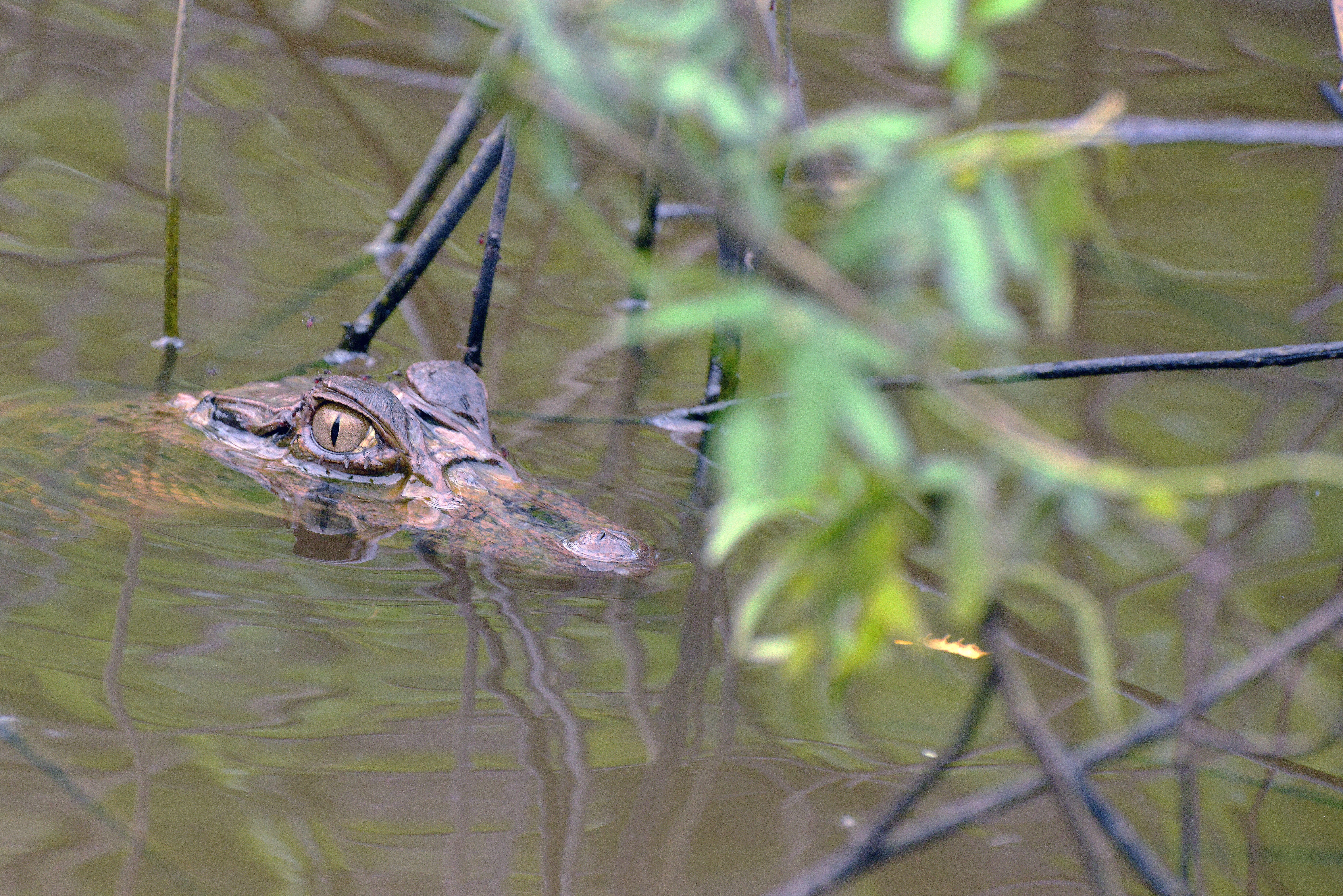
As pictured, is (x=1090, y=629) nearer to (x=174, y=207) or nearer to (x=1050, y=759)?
(x=1050, y=759)

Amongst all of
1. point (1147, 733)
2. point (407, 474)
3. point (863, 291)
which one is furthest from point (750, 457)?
point (407, 474)

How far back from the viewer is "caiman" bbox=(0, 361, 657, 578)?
304cm

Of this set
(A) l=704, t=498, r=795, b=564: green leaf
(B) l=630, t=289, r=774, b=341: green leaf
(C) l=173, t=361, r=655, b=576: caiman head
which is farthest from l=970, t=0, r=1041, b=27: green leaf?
(C) l=173, t=361, r=655, b=576: caiman head

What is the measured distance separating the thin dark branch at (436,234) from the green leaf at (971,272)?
3003mm

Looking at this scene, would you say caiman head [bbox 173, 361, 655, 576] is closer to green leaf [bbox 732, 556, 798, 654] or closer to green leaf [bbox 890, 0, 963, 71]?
green leaf [bbox 732, 556, 798, 654]

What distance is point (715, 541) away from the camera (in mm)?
1070

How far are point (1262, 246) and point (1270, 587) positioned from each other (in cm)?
305

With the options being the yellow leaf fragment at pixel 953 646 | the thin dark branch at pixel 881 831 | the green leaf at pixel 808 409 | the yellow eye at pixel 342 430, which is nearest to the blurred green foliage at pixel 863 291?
the green leaf at pixel 808 409

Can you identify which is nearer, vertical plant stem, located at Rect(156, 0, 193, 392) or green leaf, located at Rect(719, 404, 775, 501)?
green leaf, located at Rect(719, 404, 775, 501)

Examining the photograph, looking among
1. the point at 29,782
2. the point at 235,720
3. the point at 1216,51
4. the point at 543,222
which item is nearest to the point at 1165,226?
the point at 1216,51

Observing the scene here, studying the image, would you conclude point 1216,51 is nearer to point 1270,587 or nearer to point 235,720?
point 1270,587

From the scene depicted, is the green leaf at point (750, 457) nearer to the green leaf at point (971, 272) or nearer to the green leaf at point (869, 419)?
the green leaf at point (869, 419)

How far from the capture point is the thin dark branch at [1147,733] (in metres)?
1.31

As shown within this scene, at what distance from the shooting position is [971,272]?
94 centimetres
